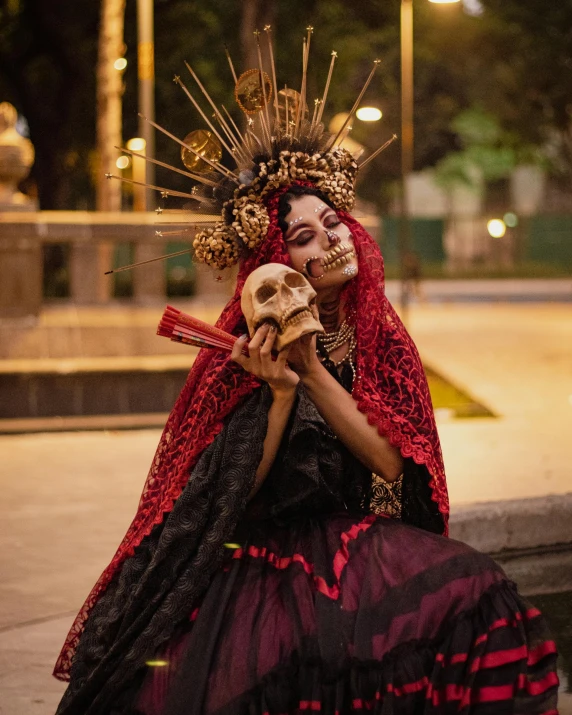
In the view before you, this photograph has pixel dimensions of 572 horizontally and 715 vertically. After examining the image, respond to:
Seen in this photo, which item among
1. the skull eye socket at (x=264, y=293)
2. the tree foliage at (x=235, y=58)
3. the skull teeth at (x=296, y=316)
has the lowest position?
the skull teeth at (x=296, y=316)

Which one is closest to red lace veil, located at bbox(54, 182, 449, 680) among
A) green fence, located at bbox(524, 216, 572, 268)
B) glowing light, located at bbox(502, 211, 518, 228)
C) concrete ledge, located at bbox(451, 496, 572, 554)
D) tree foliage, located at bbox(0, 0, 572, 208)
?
concrete ledge, located at bbox(451, 496, 572, 554)

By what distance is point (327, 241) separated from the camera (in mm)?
3287

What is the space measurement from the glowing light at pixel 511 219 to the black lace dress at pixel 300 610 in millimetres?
43946

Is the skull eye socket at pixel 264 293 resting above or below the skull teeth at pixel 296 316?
above

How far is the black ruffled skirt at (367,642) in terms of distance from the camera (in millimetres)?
2922

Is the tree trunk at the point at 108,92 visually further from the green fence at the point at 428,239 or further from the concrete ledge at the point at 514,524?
the green fence at the point at 428,239

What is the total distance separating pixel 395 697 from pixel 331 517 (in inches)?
19.8

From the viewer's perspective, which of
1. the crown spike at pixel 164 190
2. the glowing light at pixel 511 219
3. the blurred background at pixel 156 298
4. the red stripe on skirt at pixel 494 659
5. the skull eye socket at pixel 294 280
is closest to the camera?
the red stripe on skirt at pixel 494 659

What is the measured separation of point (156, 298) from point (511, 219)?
36688mm

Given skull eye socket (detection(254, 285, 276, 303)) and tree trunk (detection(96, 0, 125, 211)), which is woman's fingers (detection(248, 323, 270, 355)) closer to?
skull eye socket (detection(254, 285, 276, 303))

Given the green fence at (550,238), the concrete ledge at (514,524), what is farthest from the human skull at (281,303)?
the green fence at (550,238)

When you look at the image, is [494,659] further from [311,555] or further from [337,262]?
[337,262]

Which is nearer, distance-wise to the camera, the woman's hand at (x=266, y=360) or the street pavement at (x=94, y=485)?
the woman's hand at (x=266, y=360)

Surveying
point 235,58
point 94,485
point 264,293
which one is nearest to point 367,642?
point 264,293
